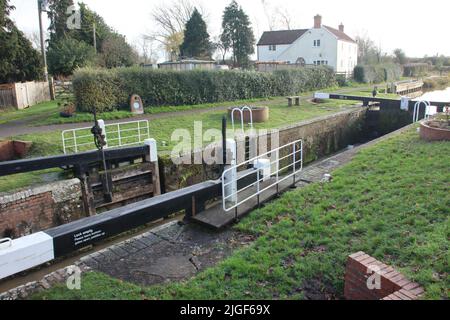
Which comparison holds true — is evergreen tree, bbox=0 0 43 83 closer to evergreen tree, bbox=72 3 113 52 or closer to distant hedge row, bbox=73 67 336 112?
distant hedge row, bbox=73 67 336 112

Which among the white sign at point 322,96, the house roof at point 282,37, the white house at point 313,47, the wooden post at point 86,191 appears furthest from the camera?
the house roof at point 282,37

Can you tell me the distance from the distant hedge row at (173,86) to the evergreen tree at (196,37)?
1877 centimetres

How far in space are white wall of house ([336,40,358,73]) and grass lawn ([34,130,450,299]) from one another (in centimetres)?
4020

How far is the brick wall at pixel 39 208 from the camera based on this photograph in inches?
283

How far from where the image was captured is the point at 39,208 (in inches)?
300

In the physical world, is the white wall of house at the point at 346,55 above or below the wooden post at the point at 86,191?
above

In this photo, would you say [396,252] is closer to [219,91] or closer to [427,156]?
[427,156]

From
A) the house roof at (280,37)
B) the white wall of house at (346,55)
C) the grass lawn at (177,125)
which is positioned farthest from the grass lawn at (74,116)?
the house roof at (280,37)

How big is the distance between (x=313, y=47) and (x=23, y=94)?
34.1 meters

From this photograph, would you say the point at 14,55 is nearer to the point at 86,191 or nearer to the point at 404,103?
the point at 86,191

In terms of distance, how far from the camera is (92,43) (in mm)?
32812

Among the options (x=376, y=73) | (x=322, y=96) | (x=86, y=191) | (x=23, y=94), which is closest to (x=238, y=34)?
(x=376, y=73)

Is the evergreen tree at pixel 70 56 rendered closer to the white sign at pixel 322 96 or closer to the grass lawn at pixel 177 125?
the grass lawn at pixel 177 125

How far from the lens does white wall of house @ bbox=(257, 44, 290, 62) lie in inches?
1923
